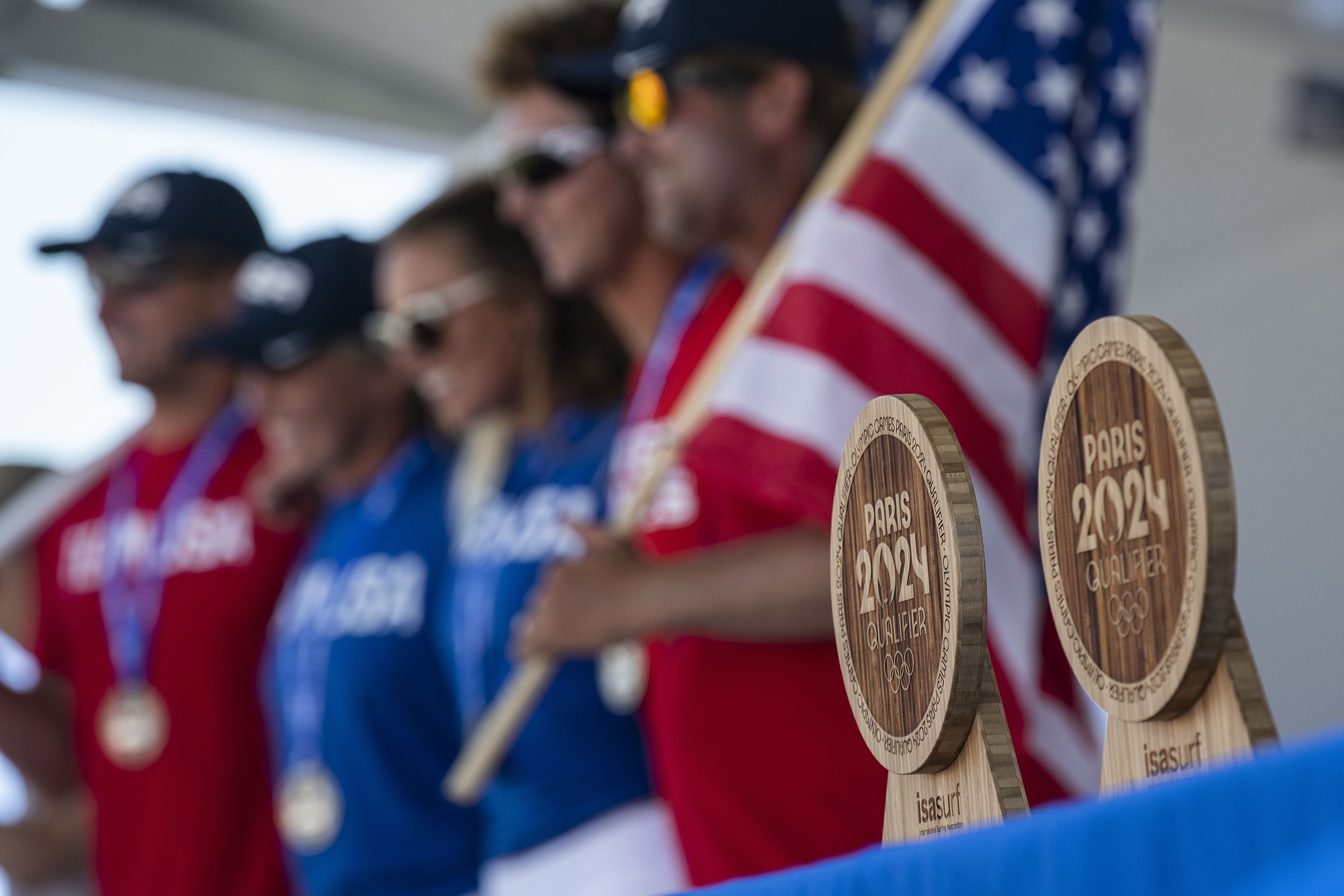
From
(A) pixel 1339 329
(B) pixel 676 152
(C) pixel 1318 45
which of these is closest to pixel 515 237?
(B) pixel 676 152

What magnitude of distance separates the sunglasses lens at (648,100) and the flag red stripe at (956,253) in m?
0.23

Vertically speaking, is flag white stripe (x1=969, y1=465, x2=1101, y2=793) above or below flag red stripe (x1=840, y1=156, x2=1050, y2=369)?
below

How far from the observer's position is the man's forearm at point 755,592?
1332mm

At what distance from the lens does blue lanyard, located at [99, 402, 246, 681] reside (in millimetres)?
2463

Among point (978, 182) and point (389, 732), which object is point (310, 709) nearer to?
point (389, 732)

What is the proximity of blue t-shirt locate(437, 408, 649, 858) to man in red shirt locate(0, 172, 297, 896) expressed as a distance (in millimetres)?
558

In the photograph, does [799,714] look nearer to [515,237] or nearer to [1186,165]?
[515,237]

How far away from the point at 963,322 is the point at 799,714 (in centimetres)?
40

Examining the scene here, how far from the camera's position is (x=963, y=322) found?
1.48 meters

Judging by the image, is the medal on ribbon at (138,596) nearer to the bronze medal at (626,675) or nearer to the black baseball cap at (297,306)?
the black baseball cap at (297,306)

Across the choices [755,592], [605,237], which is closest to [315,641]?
[605,237]

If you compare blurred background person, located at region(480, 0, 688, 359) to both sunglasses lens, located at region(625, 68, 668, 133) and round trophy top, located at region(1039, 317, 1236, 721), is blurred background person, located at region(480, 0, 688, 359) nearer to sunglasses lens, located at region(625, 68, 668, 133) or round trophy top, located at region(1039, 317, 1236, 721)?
sunglasses lens, located at region(625, 68, 668, 133)

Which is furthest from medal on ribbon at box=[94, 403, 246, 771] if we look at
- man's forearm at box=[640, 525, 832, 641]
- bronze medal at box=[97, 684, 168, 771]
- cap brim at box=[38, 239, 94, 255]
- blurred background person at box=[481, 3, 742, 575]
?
man's forearm at box=[640, 525, 832, 641]

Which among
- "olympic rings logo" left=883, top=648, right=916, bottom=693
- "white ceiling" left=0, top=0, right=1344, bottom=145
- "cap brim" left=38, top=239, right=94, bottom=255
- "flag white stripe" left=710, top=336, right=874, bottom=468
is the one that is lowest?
"olympic rings logo" left=883, top=648, right=916, bottom=693
